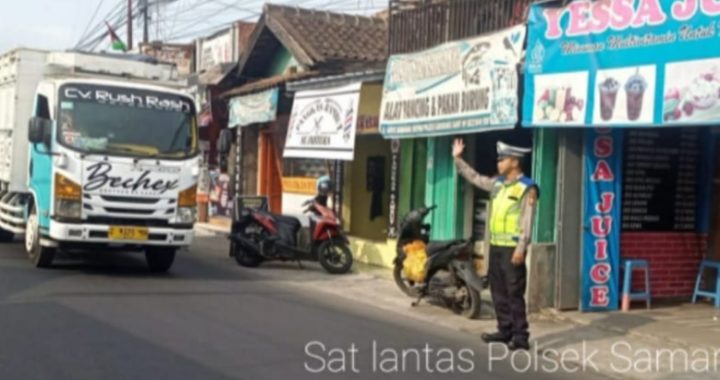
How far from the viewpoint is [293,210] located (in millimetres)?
19797

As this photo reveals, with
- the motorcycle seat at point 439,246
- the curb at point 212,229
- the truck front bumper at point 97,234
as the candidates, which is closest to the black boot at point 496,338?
the motorcycle seat at point 439,246

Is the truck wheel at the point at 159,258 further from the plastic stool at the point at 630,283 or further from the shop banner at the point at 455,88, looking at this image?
the plastic stool at the point at 630,283

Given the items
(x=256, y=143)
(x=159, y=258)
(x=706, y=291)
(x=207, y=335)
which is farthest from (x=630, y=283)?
(x=256, y=143)

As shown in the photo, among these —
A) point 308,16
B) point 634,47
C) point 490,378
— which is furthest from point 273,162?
point 490,378

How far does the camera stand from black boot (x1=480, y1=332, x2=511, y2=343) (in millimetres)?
9086

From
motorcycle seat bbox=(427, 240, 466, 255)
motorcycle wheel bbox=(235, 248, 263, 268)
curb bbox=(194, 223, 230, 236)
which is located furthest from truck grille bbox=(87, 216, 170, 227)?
curb bbox=(194, 223, 230, 236)

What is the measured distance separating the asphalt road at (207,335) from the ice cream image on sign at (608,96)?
2703 mm

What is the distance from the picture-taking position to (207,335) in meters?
8.76

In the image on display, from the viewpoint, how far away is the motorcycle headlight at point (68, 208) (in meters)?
12.3

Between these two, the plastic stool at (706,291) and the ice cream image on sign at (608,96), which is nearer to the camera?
the ice cream image on sign at (608,96)

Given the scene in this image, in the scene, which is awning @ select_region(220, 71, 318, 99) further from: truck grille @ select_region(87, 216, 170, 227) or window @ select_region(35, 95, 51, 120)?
truck grille @ select_region(87, 216, 170, 227)

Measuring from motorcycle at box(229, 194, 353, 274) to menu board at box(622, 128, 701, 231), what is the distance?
4903 millimetres

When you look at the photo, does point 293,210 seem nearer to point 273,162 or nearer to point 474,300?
point 273,162

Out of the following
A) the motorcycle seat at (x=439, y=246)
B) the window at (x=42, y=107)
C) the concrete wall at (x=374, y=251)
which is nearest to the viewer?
the motorcycle seat at (x=439, y=246)
